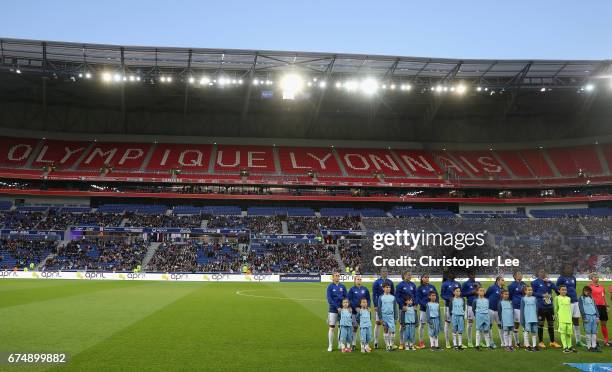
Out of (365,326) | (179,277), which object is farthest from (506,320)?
(179,277)

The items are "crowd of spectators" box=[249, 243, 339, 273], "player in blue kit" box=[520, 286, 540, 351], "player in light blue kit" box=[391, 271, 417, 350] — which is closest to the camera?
"player in blue kit" box=[520, 286, 540, 351]

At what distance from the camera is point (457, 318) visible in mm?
12844

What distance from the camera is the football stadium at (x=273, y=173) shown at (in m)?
40.6

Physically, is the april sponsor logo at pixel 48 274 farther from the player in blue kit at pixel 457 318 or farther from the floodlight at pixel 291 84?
the player in blue kit at pixel 457 318

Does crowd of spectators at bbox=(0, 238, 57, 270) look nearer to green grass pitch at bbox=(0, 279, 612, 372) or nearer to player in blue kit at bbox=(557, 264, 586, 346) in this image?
green grass pitch at bbox=(0, 279, 612, 372)

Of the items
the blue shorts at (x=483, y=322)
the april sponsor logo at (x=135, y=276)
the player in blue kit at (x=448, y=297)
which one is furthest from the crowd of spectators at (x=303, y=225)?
the blue shorts at (x=483, y=322)

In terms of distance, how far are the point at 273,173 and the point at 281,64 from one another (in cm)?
1552

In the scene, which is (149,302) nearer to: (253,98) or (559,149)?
(253,98)

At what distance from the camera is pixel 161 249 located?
158 ft

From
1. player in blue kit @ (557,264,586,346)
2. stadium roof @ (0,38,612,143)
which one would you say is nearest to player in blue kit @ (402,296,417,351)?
player in blue kit @ (557,264,586,346)

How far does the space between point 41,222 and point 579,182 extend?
6487 cm

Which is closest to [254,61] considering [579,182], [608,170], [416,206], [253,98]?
[253,98]

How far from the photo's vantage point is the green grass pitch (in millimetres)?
10594

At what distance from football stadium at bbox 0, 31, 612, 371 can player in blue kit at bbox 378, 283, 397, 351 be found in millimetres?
7203
